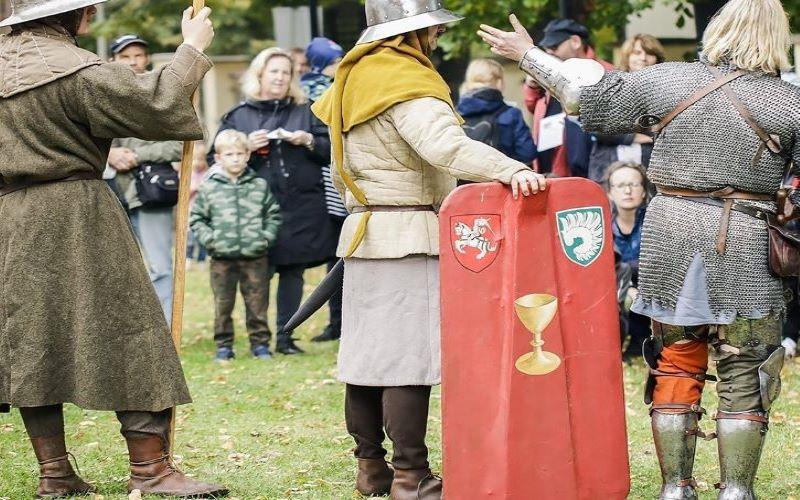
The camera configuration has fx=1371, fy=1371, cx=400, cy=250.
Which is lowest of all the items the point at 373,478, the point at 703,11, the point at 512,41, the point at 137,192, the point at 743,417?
the point at 373,478

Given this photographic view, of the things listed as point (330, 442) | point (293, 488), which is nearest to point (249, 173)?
point (330, 442)

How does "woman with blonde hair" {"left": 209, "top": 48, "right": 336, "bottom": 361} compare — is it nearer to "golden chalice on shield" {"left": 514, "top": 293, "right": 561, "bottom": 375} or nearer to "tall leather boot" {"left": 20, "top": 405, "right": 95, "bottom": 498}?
"tall leather boot" {"left": 20, "top": 405, "right": 95, "bottom": 498}

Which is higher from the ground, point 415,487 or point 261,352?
point 415,487

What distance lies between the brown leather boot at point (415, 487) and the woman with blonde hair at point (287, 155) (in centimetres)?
445

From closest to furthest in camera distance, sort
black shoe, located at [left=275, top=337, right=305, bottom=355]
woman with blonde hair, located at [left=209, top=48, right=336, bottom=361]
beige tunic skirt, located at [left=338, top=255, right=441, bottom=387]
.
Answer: beige tunic skirt, located at [left=338, top=255, right=441, bottom=387]
woman with blonde hair, located at [left=209, top=48, right=336, bottom=361]
black shoe, located at [left=275, top=337, right=305, bottom=355]

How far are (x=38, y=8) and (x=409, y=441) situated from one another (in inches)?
82.6

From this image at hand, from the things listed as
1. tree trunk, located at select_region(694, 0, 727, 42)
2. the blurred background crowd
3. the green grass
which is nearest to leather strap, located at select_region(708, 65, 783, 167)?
the green grass

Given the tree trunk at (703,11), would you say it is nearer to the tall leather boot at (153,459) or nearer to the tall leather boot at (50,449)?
the tall leather boot at (153,459)

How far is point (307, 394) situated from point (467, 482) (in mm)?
3375

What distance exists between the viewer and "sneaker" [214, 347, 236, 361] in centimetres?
949

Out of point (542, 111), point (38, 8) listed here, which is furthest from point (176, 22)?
point (38, 8)

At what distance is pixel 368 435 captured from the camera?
5.36 metres

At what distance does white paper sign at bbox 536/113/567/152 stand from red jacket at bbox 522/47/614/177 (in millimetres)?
52

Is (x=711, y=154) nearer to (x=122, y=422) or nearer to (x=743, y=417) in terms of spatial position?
(x=743, y=417)
